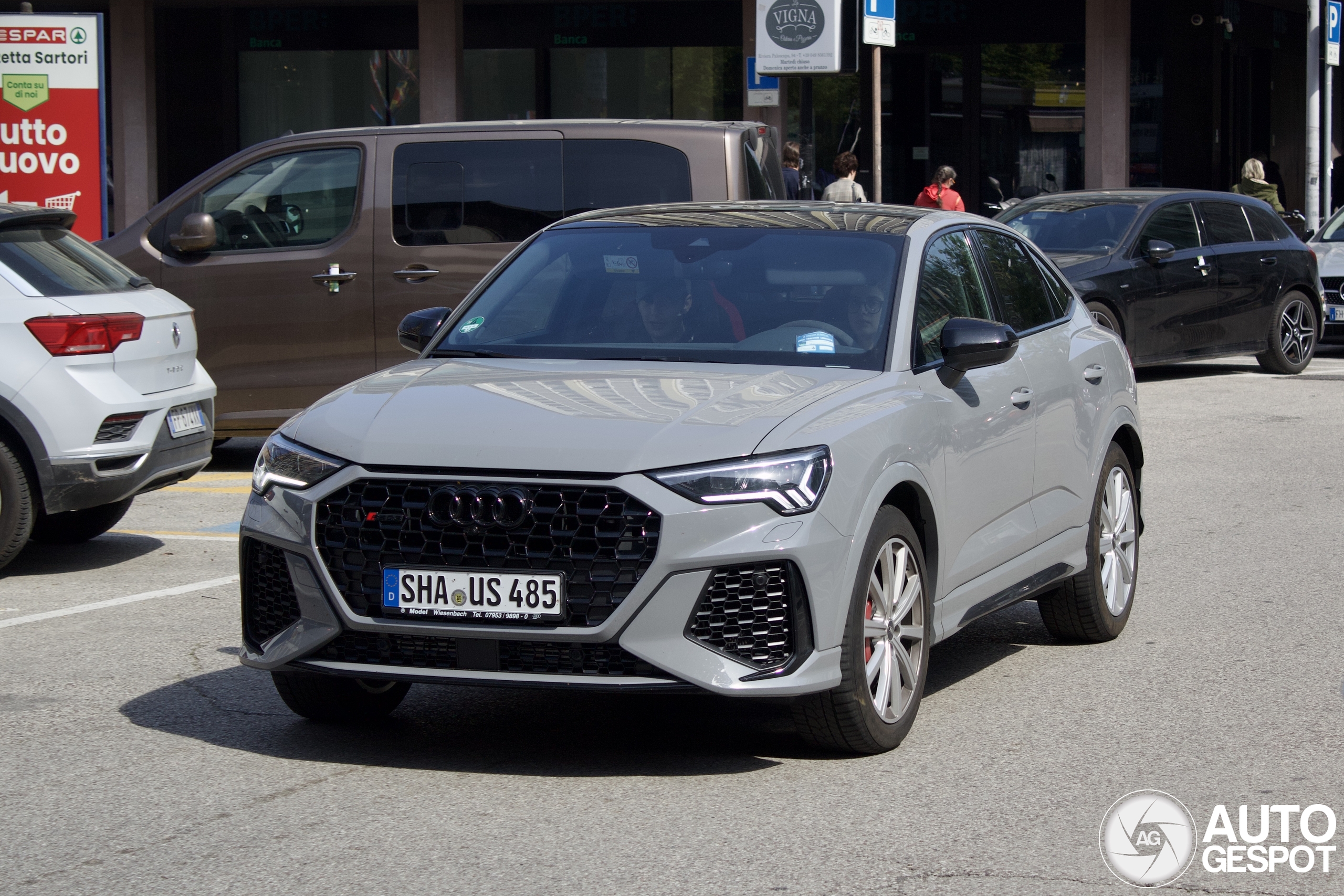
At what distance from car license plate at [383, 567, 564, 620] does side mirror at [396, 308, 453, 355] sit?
5.19 ft

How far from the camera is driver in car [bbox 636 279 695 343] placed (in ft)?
19.4

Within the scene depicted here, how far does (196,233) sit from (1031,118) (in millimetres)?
20999

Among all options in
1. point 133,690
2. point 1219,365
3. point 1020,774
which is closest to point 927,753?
point 1020,774

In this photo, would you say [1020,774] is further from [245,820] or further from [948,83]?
[948,83]

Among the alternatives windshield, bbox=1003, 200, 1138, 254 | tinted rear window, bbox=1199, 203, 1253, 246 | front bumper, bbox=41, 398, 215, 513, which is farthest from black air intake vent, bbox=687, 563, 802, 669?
tinted rear window, bbox=1199, 203, 1253, 246

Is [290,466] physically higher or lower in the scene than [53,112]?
lower

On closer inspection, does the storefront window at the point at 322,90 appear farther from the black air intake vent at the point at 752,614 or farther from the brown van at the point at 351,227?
the black air intake vent at the point at 752,614

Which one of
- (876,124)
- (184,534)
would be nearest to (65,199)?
(184,534)

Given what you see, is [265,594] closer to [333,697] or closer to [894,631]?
[333,697]

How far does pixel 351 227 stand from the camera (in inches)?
449

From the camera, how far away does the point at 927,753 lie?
17.6 ft

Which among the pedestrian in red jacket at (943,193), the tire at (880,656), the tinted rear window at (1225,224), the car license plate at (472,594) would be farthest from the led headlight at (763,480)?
the pedestrian in red jacket at (943,193)

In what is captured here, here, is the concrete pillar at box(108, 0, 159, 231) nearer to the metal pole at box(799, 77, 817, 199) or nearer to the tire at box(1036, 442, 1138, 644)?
the metal pole at box(799, 77, 817, 199)

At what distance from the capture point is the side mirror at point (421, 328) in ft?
21.0
